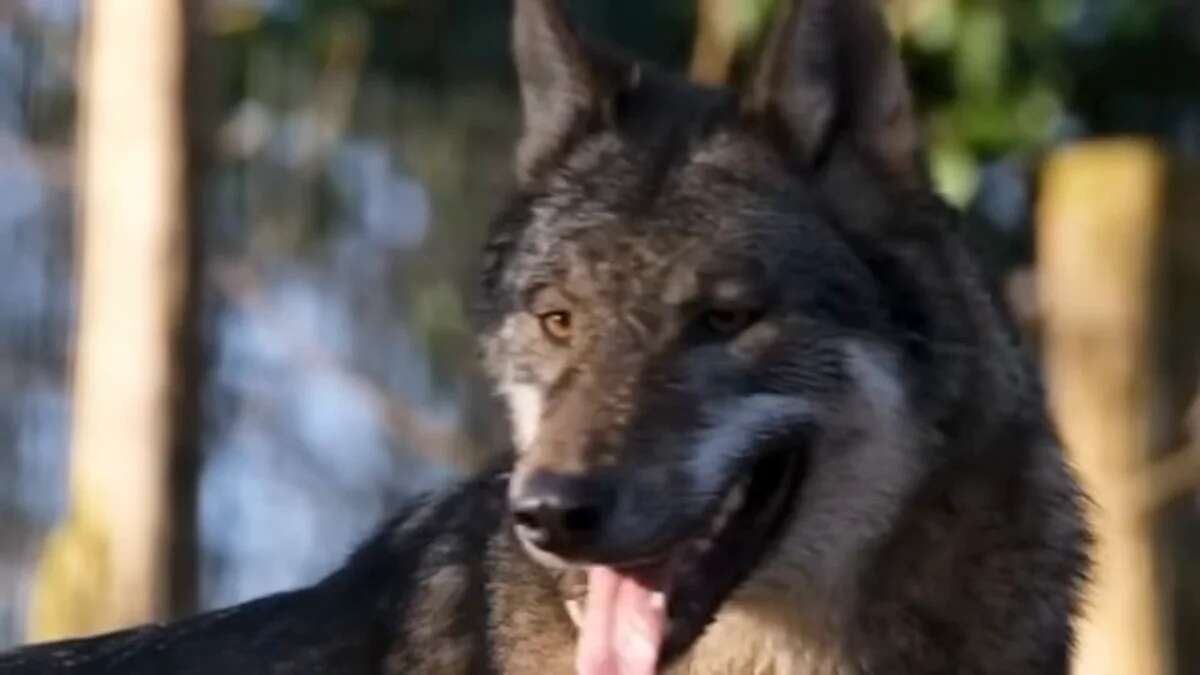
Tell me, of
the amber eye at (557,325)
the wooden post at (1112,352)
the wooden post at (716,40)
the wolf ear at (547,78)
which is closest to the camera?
the amber eye at (557,325)

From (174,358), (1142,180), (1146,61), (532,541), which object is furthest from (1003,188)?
(532,541)

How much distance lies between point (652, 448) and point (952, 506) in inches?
25.0

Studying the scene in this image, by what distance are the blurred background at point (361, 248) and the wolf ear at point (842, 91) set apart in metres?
0.37

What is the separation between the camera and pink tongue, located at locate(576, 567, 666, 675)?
409 centimetres

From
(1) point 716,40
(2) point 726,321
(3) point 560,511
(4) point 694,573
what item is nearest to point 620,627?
(4) point 694,573

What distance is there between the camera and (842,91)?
4.28m

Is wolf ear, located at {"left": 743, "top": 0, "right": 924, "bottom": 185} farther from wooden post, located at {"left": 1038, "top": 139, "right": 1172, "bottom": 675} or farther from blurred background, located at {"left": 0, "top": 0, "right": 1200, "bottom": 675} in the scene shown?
wooden post, located at {"left": 1038, "top": 139, "right": 1172, "bottom": 675}

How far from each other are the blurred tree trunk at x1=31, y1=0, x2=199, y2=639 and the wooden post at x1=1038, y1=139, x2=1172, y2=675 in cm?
291

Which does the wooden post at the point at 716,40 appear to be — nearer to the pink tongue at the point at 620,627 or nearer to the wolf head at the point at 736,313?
the wolf head at the point at 736,313

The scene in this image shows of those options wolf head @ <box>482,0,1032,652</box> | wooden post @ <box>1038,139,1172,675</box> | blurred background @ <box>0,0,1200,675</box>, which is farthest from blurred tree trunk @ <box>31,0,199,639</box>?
wolf head @ <box>482,0,1032,652</box>

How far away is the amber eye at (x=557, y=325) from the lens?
13.6 ft

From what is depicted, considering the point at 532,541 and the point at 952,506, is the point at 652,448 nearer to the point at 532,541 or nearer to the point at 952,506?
the point at 532,541

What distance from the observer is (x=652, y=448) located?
3971 mm

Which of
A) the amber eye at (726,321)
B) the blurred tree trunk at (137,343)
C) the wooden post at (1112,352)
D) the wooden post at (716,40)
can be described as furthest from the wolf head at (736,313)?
the wooden post at (716,40)
